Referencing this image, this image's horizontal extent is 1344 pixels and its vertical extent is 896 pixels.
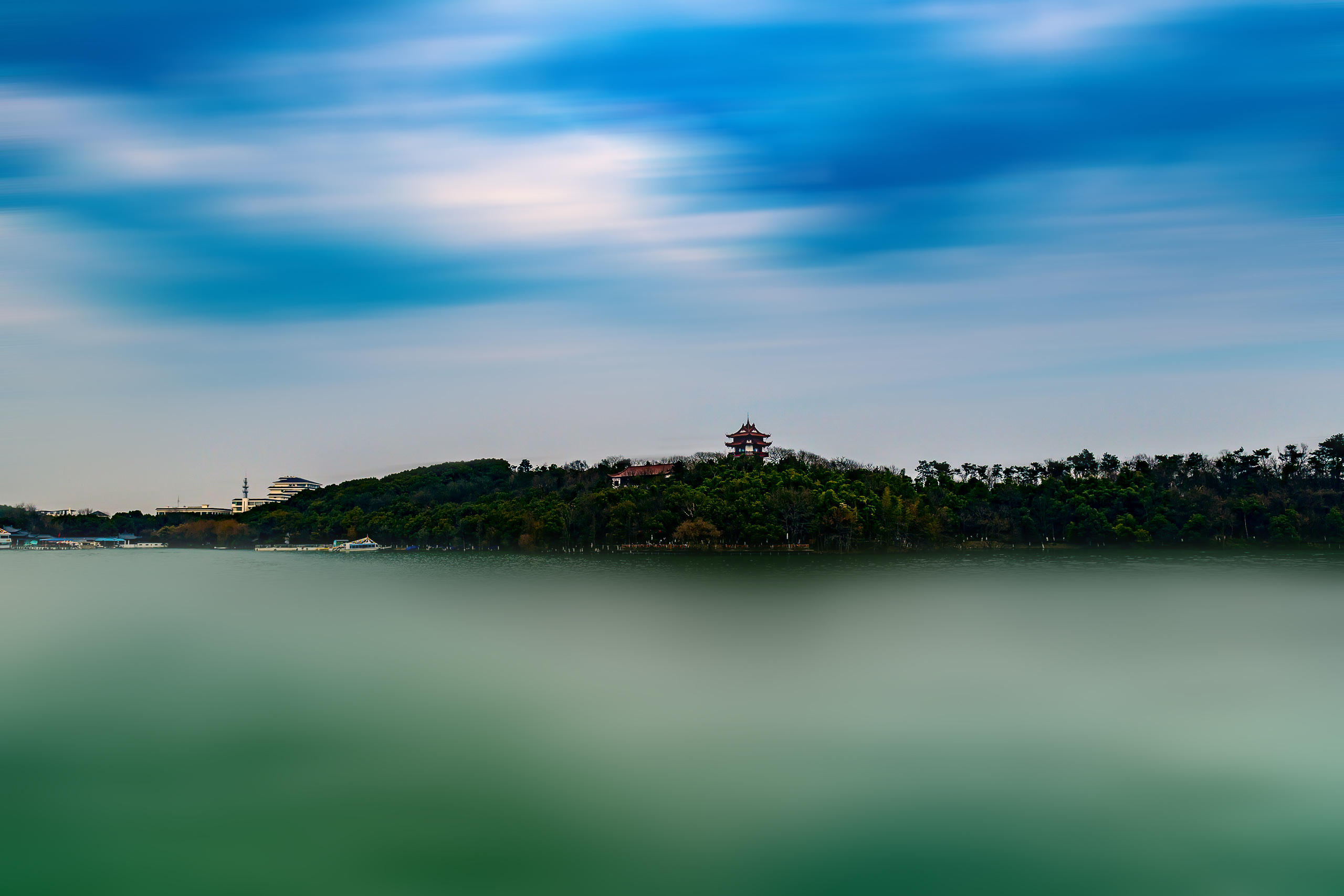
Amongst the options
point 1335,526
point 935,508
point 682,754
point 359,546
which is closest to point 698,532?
point 935,508

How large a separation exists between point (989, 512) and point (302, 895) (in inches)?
2254

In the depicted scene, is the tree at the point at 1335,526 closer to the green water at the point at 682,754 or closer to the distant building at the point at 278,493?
the green water at the point at 682,754

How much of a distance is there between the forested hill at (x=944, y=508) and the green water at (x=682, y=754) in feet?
105

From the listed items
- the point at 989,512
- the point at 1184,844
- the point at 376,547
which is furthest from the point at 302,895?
the point at 376,547

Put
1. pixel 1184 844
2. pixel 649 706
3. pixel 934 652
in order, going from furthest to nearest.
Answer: pixel 934 652
pixel 649 706
pixel 1184 844

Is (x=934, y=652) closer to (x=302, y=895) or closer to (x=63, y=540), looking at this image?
(x=302, y=895)

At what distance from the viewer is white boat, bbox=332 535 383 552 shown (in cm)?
6894

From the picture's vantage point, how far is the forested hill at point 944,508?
53.3 m

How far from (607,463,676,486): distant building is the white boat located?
2065 cm

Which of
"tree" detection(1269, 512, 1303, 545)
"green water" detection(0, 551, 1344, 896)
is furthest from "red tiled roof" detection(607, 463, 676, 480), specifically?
"green water" detection(0, 551, 1344, 896)

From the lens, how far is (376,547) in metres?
70.4

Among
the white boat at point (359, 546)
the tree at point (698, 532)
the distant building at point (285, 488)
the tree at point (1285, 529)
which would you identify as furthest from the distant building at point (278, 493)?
the tree at point (1285, 529)

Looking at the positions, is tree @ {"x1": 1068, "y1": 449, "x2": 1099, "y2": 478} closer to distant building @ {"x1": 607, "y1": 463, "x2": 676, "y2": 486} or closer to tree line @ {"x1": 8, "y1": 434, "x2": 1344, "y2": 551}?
tree line @ {"x1": 8, "y1": 434, "x2": 1344, "y2": 551}

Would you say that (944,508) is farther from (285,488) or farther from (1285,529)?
(285,488)
